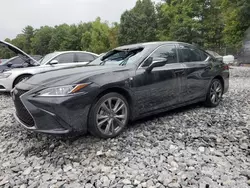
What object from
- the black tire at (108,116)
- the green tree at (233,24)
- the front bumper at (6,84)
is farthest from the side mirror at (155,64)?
the green tree at (233,24)

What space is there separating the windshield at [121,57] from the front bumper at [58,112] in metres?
1.09

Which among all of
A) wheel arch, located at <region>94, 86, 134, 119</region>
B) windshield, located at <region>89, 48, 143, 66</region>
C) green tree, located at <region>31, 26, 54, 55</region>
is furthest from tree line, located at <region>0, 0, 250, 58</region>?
green tree, located at <region>31, 26, 54, 55</region>

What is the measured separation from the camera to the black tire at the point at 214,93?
15.5 ft

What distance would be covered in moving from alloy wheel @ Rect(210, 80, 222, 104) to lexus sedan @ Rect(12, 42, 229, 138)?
0.40 meters

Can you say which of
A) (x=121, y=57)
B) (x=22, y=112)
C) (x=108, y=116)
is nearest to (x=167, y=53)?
(x=121, y=57)

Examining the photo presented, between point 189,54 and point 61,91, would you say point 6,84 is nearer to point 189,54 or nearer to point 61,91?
point 61,91

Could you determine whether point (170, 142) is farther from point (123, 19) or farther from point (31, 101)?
point (123, 19)

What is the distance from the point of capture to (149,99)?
3.54 meters

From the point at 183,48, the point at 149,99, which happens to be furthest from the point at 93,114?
the point at 183,48

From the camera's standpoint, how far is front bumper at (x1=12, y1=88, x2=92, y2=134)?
2.72 m

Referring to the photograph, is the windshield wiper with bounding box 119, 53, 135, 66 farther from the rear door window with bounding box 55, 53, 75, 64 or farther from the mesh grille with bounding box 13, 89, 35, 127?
the rear door window with bounding box 55, 53, 75, 64

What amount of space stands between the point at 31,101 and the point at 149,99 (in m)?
1.71

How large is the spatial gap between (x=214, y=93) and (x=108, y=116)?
2.75m

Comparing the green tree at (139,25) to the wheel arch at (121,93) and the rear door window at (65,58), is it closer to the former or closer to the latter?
the rear door window at (65,58)
